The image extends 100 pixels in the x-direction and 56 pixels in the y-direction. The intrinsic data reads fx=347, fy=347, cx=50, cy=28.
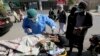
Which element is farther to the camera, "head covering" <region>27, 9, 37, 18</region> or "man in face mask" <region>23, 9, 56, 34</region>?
"man in face mask" <region>23, 9, 56, 34</region>

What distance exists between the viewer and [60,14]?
55.3 ft

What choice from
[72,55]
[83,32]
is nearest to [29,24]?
[83,32]

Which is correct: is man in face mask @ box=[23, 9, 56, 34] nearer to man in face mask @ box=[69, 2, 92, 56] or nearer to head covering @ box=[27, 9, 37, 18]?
head covering @ box=[27, 9, 37, 18]

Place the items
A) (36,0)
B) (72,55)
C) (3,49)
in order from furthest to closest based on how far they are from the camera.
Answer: (36,0) → (72,55) → (3,49)

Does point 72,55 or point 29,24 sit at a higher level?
point 29,24

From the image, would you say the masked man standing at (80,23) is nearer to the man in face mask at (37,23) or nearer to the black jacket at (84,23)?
the black jacket at (84,23)

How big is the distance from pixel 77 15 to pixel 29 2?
4067 cm

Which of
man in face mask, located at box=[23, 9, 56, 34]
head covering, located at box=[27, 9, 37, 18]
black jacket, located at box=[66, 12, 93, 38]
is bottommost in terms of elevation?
black jacket, located at box=[66, 12, 93, 38]

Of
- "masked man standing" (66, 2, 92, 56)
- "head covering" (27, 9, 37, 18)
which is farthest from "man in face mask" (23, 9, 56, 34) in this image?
"masked man standing" (66, 2, 92, 56)

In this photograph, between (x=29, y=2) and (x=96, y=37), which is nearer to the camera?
(x=96, y=37)

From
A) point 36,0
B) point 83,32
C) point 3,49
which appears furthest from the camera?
point 36,0

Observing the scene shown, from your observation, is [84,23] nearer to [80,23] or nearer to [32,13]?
[80,23]

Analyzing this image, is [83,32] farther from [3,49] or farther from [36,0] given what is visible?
[36,0]

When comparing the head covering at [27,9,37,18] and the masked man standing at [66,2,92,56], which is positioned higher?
the head covering at [27,9,37,18]
